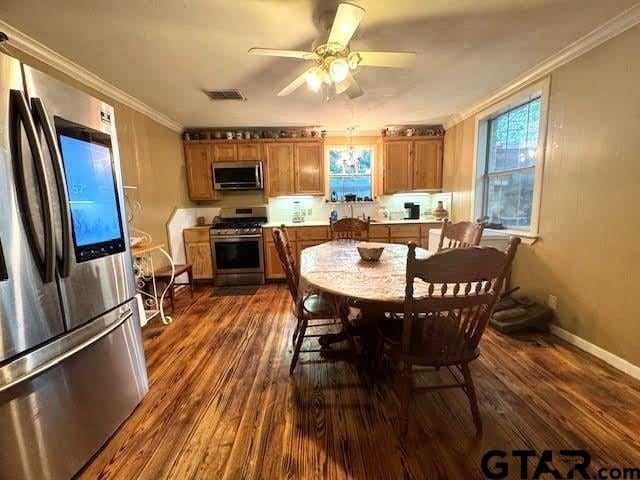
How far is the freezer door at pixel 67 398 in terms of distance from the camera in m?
1.03

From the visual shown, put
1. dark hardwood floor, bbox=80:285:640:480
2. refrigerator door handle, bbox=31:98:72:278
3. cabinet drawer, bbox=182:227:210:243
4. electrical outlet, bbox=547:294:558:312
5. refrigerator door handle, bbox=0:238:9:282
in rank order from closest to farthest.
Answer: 1. refrigerator door handle, bbox=0:238:9:282
2. refrigerator door handle, bbox=31:98:72:278
3. dark hardwood floor, bbox=80:285:640:480
4. electrical outlet, bbox=547:294:558:312
5. cabinet drawer, bbox=182:227:210:243

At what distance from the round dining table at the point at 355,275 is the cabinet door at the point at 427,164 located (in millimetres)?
2461

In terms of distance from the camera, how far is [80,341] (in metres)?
1.27

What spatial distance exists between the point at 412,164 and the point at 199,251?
11.6ft

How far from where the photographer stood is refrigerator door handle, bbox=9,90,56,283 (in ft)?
3.40

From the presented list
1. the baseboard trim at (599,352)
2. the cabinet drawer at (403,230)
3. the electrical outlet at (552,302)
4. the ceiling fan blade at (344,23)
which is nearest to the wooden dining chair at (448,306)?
the ceiling fan blade at (344,23)

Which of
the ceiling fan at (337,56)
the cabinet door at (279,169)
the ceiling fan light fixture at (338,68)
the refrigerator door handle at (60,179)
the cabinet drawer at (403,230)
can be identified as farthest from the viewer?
the cabinet door at (279,169)

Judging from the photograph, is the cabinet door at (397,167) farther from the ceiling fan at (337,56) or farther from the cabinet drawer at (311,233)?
the ceiling fan at (337,56)

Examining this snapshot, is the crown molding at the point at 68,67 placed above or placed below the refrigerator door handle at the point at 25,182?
above

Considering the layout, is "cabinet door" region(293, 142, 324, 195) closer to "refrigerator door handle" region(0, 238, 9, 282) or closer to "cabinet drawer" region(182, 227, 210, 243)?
"cabinet drawer" region(182, 227, 210, 243)

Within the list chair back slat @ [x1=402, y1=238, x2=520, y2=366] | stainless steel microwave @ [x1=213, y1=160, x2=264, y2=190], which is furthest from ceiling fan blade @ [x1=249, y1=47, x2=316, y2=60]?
stainless steel microwave @ [x1=213, y1=160, x2=264, y2=190]

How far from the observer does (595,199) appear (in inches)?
81.3

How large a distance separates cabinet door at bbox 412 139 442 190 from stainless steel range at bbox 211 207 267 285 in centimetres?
260

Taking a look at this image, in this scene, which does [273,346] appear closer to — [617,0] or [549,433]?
[549,433]
